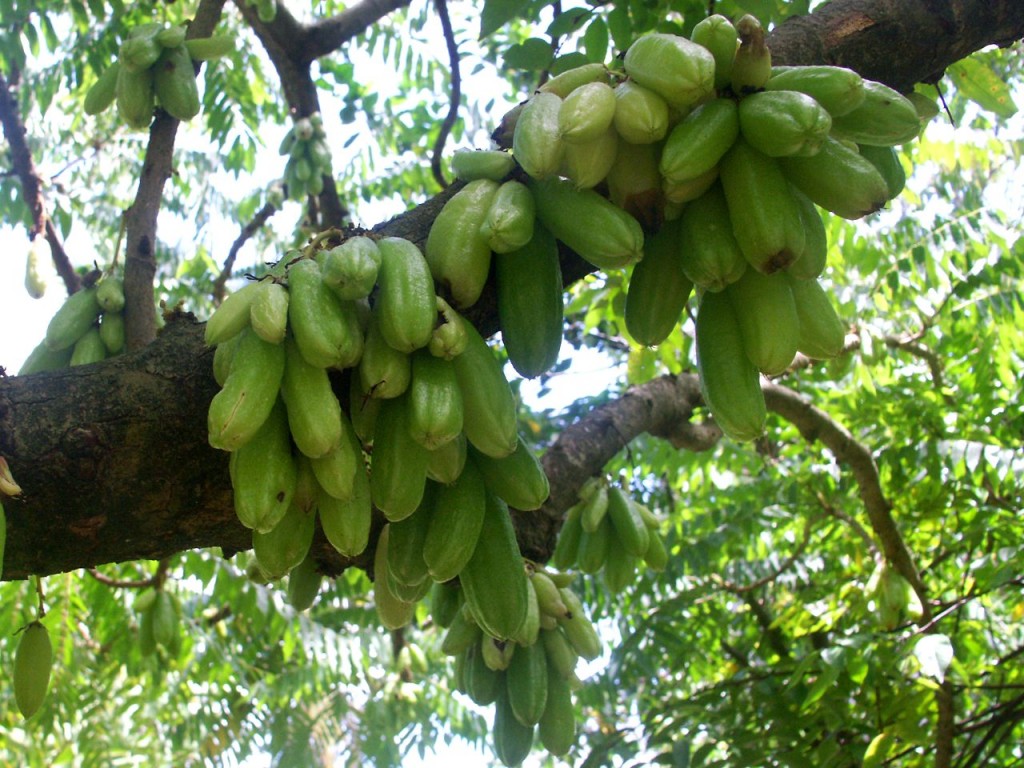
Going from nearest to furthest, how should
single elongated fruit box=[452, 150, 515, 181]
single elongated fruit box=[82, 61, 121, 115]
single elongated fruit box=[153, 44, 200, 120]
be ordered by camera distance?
single elongated fruit box=[452, 150, 515, 181]
single elongated fruit box=[153, 44, 200, 120]
single elongated fruit box=[82, 61, 121, 115]

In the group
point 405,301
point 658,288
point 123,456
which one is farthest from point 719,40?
point 123,456

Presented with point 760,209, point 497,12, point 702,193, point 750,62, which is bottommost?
point 760,209

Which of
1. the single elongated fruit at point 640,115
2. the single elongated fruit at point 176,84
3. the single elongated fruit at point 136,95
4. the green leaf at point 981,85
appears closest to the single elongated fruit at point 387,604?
the single elongated fruit at point 640,115

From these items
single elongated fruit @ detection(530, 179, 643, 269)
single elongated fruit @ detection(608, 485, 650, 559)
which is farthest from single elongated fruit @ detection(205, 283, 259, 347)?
single elongated fruit @ detection(608, 485, 650, 559)

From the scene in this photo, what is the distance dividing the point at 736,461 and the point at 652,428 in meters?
1.42

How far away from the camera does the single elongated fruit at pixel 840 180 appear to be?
1.33 m

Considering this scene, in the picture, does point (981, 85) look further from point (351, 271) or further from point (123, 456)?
point (123, 456)

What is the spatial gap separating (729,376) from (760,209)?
0.91ft

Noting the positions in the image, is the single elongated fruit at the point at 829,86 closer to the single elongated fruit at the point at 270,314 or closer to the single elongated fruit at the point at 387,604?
the single elongated fruit at the point at 270,314

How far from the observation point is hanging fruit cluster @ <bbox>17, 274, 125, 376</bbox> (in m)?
2.28

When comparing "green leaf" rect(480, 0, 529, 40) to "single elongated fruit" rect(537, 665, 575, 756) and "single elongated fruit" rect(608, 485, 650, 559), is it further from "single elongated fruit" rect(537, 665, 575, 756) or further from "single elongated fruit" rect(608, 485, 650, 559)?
"single elongated fruit" rect(537, 665, 575, 756)

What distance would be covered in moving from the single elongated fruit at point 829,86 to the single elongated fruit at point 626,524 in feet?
5.45

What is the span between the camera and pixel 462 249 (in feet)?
4.58

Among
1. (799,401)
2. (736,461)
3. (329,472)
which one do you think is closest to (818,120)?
(329,472)
